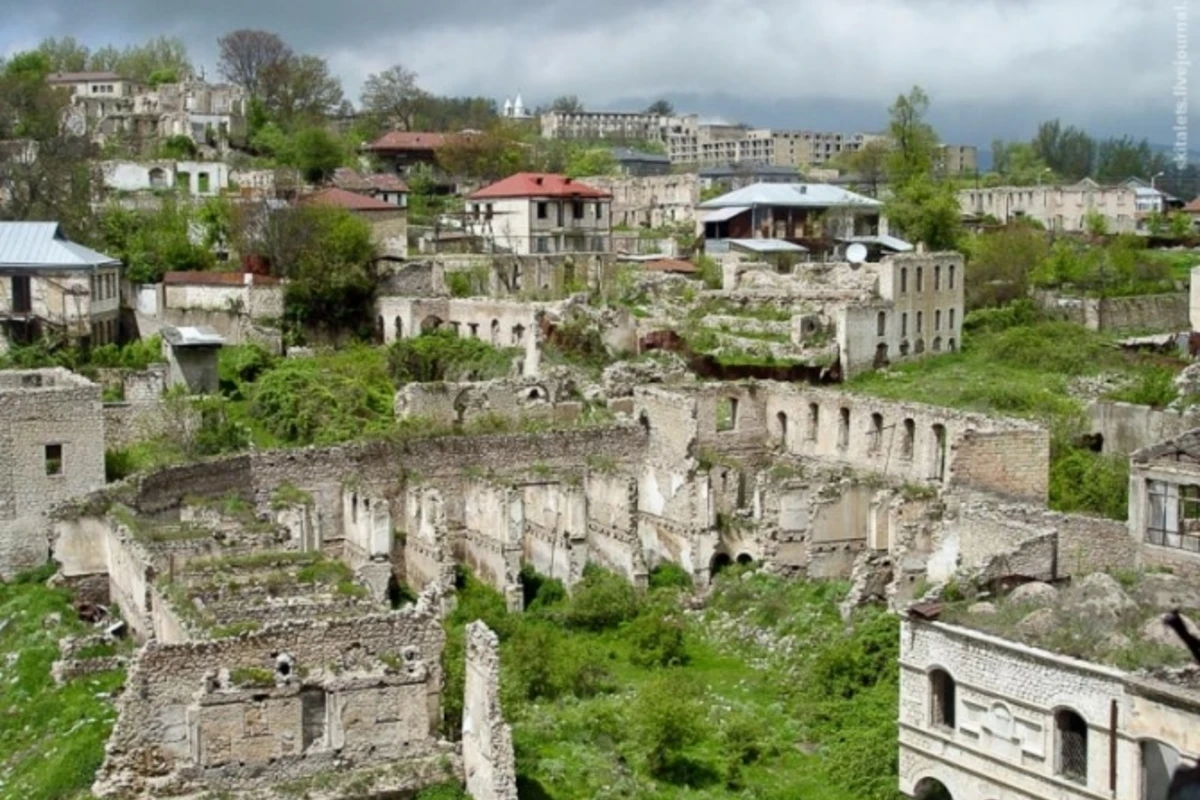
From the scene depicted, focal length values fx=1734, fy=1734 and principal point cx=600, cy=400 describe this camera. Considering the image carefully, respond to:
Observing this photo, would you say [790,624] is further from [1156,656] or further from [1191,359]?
[1191,359]

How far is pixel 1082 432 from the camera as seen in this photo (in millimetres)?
32156

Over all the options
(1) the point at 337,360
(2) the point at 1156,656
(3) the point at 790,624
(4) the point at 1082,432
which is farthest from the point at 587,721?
(1) the point at 337,360

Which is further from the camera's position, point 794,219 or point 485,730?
point 794,219

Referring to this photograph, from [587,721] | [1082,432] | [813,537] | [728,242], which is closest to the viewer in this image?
[587,721]

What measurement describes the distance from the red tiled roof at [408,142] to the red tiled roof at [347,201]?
20.9 metres

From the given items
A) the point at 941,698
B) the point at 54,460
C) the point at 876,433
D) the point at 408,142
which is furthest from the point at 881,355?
the point at 408,142

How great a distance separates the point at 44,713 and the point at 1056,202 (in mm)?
66670

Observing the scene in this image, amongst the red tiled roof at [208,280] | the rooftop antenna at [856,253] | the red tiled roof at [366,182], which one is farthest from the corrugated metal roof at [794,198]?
the red tiled roof at [208,280]

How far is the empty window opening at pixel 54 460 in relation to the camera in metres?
27.5

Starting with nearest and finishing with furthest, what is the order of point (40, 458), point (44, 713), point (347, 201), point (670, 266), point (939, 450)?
point (44, 713), point (40, 458), point (939, 450), point (347, 201), point (670, 266)

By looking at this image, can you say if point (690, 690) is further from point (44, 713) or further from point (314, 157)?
point (314, 157)

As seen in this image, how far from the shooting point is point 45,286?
36250 mm

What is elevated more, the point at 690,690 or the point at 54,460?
the point at 54,460

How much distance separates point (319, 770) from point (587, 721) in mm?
5707
